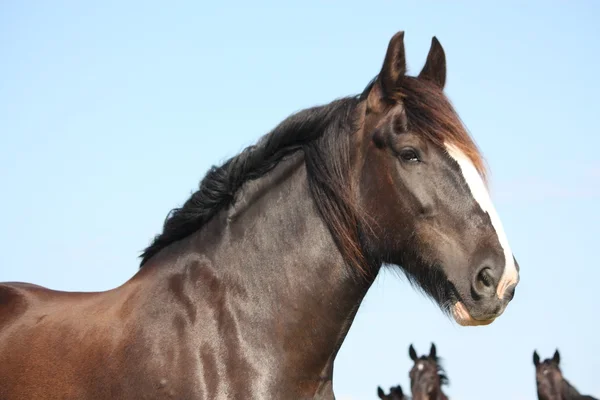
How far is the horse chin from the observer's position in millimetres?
4734

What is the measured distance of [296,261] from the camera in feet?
17.2

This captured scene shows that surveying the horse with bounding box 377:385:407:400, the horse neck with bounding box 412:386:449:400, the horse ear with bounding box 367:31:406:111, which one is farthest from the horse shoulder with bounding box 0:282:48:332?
the horse with bounding box 377:385:407:400

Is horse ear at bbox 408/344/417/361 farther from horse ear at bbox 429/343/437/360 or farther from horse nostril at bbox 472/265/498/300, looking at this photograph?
horse nostril at bbox 472/265/498/300

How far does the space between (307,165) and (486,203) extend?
1135mm

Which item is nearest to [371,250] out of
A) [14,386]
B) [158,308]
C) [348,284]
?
[348,284]

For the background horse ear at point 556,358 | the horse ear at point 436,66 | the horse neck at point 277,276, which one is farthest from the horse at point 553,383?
the horse neck at point 277,276

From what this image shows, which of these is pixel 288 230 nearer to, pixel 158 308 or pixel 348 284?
pixel 348 284

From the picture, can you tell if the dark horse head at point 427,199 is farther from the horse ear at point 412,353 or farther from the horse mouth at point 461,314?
the horse ear at point 412,353

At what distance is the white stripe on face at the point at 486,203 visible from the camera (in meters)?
4.59

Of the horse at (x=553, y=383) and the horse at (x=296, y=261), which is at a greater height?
the horse at (x=553, y=383)

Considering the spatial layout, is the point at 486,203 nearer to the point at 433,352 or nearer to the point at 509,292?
the point at 509,292

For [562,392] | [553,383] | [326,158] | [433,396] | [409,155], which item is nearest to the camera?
[409,155]

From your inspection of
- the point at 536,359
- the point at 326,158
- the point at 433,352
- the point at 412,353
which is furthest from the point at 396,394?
the point at 326,158

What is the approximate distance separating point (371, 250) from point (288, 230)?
0.52m
